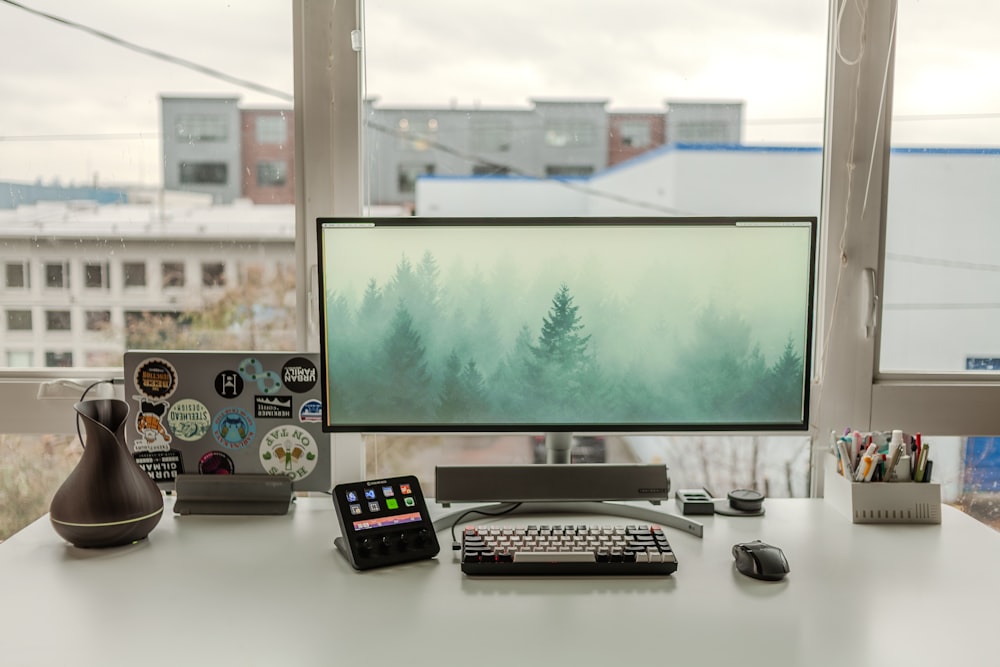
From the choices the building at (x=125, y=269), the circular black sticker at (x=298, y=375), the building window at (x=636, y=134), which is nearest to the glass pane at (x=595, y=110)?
the building window at (x=636, y=134)

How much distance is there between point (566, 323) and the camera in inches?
56.0

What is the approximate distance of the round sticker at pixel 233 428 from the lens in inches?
59.6

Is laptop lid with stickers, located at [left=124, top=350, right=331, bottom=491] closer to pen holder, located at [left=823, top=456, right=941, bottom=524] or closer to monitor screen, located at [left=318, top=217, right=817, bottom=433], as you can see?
monitor screen, located at [left=318, top=217, right=817, bottom=433]

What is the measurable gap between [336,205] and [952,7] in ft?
4.64

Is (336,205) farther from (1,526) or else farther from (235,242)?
(1,526)

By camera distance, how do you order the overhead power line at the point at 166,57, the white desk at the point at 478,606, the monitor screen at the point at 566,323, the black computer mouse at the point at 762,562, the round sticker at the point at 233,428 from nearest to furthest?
the white desk at the point at 478,606
the black computer mouse at the point at 762,562
the monitor screen at the point at 566,323
the round sticker at the point at 233,428
the overhead power line at the point at 166,57

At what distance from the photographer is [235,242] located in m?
1.72

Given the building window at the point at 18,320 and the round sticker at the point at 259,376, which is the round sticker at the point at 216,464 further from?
the building window at the point at 18,320

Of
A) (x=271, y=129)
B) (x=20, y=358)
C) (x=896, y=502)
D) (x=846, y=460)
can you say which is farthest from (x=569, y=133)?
(x=20, y=358)

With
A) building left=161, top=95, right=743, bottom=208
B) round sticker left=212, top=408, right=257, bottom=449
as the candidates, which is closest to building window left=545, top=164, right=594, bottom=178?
building left=161, top=95, right=743, bottom=208

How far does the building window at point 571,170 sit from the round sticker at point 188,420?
890 millimetres

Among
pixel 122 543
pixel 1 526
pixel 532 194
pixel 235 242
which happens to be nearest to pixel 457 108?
pixel 532 194

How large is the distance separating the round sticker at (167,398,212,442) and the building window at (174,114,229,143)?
0.60m

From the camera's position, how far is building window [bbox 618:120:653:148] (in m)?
1.70
